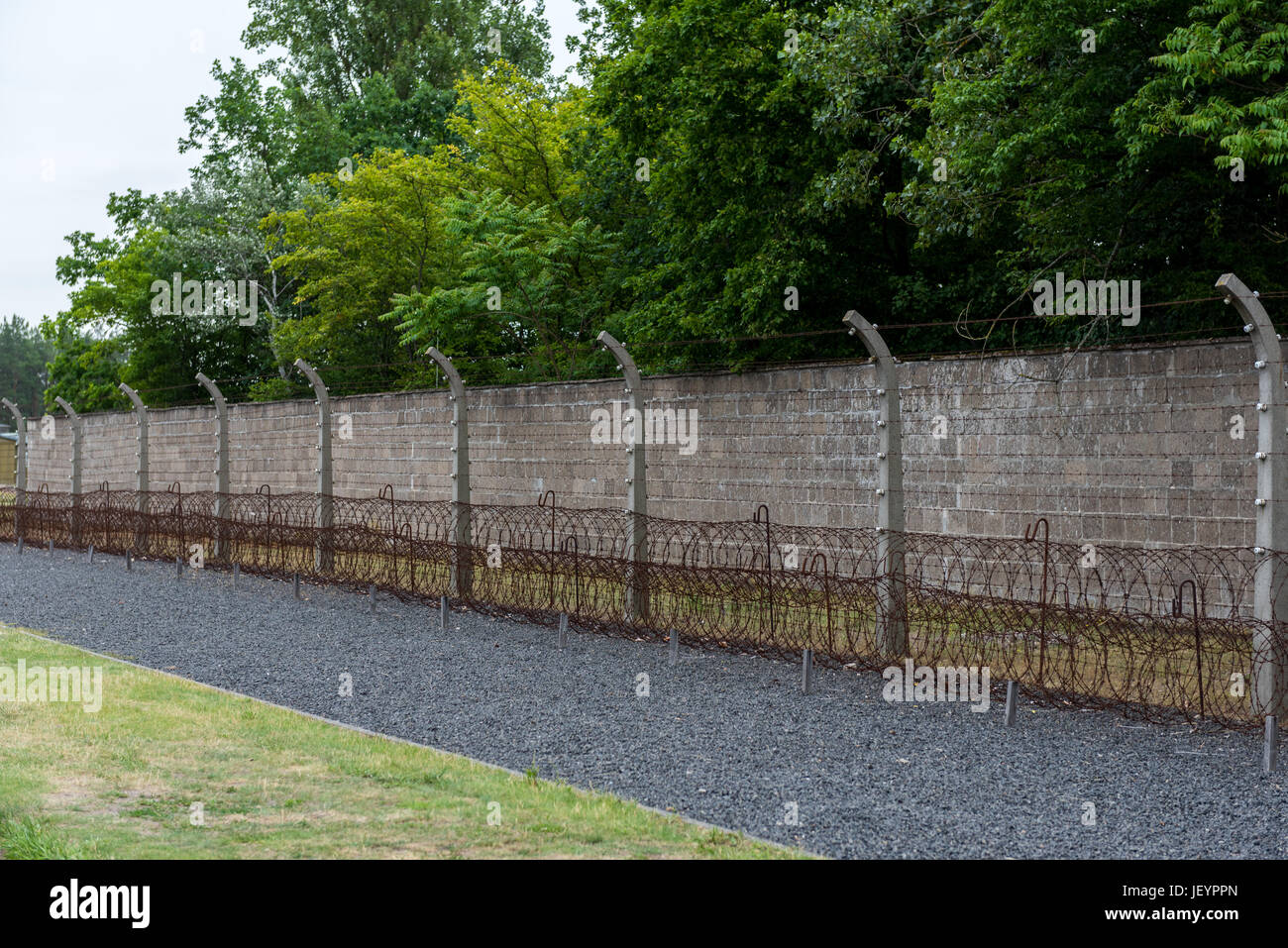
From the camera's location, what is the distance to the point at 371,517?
802 inches

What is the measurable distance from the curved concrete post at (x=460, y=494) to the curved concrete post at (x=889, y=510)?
5564 mm

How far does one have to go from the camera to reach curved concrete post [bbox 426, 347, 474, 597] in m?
14.7

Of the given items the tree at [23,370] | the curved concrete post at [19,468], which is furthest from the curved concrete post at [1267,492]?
the tree at [23,370]

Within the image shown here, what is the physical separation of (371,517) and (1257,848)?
16.1 meters

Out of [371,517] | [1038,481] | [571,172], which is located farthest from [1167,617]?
[571,172]

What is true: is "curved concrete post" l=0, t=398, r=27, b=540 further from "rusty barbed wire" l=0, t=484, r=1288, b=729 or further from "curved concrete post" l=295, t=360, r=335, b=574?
"curved concrete post" l=295, t=360, r=335, b=574

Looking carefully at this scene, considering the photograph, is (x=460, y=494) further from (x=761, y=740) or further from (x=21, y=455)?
(x=21, y=455)

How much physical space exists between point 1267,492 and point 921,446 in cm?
550

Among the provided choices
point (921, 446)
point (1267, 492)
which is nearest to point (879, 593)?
point (1267, 492)

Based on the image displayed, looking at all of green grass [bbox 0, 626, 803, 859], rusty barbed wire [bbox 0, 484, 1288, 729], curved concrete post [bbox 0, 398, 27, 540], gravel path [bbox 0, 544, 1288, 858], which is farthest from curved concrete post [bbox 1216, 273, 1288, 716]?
curved concrete post [bbox 0, 398, 27, 540]

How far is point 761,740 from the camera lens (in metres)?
8.21

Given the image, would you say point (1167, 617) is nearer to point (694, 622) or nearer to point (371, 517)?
point (694, 622)

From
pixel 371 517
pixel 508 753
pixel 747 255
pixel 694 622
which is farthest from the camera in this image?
pixel 371 517
